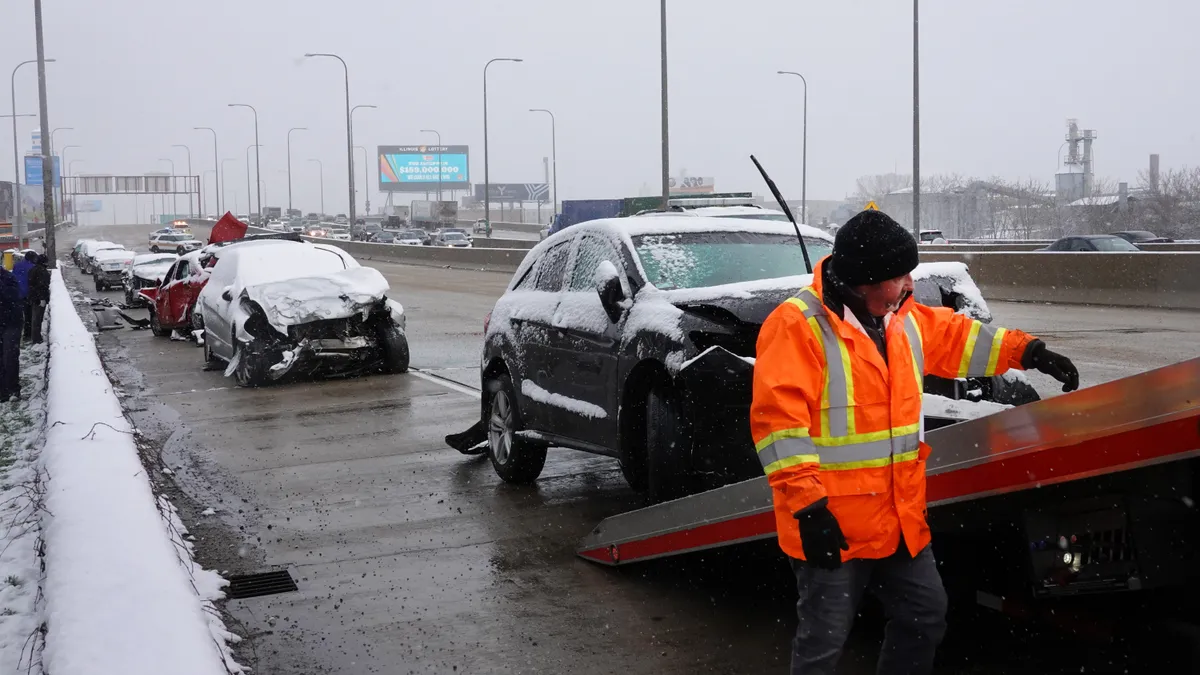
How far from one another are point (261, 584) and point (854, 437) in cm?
377

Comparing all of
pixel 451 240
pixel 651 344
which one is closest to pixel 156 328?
pixel 651 344

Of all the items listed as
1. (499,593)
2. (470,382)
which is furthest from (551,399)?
(470,382)

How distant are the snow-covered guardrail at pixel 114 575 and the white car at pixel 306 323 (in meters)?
5.78

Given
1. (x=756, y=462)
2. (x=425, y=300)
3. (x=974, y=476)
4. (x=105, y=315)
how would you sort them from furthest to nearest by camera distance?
(x=425, y=300) < (x=105, y=315) < (x=756, y=462) < (x=974, y=476)

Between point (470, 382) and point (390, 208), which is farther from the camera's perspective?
point (390, 208)

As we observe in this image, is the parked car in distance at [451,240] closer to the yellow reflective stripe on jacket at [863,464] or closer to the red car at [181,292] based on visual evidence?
the red car at [181,292]

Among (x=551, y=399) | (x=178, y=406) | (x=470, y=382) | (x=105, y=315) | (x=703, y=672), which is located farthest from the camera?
(x=105, y=315)

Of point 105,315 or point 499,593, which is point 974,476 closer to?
point 499,593

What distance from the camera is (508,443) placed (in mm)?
8469

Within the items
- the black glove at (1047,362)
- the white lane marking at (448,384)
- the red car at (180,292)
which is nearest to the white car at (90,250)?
the red car at (180,292)

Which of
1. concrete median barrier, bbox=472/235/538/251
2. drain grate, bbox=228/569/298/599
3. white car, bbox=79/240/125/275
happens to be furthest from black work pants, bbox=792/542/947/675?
concrete median barrier, bbox=472/235/538/251

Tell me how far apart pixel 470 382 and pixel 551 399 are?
6.43 metres

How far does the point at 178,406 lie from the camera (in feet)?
42.5

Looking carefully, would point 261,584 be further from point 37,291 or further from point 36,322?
point 36,322
